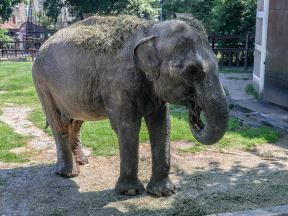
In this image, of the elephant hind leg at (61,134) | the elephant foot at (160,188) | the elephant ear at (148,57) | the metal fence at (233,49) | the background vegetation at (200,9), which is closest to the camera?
the elephant ear at (148,57)

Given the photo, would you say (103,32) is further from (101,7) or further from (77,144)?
(101,7)

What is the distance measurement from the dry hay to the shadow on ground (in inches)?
64.8

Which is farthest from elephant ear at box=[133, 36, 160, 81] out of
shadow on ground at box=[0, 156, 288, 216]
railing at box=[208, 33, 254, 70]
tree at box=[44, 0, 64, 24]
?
tree at box=[44, 0, 64, 24]

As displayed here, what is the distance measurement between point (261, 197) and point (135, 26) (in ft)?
7.66

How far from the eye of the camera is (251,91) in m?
13.0

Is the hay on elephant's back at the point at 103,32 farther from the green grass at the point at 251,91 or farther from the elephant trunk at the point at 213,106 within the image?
the green grass at the point at 251,91

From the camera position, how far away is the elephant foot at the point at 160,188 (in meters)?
5.46

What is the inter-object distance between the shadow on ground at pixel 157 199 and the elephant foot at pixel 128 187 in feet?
0.22

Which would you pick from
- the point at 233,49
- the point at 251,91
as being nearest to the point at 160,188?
the point at 251,91

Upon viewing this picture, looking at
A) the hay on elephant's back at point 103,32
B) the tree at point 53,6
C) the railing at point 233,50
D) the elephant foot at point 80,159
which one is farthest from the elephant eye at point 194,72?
the tree at point 53,6

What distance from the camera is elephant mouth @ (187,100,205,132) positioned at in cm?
464

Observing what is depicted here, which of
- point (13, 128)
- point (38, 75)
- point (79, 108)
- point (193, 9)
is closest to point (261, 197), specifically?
point (79, 108)

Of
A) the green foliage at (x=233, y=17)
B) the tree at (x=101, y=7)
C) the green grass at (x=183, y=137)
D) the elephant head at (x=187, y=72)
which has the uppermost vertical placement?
the tree at (x=101, y=7)

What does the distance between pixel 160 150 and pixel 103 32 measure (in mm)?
1449
